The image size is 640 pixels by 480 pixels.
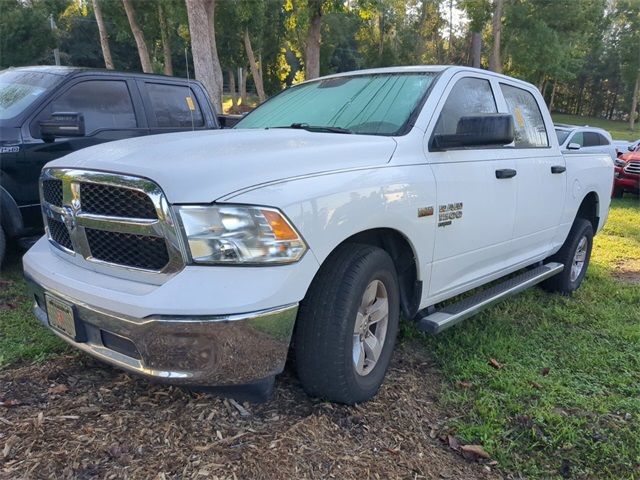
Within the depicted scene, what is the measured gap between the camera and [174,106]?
222 inches

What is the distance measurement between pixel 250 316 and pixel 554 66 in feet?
87.5

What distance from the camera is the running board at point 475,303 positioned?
10.2 feet

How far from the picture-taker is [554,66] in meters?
24.9

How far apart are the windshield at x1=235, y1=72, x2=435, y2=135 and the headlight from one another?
4.03 ft

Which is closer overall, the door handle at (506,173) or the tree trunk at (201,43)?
the door handle at (506,173)

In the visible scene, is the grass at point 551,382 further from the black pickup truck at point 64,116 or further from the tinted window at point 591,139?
the tinted window at point 591,139

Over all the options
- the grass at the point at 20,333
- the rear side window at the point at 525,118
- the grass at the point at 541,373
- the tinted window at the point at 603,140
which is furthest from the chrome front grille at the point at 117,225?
the tinted window at the point at 603,140

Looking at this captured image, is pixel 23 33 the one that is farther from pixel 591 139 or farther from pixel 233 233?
pixel 233 233

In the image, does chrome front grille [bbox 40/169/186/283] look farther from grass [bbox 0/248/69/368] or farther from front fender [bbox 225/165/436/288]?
grass [bbox 0/248/69/368]

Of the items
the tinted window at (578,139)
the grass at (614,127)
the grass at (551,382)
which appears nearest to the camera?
the grass at (551,382)

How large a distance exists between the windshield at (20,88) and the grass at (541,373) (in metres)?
1.44

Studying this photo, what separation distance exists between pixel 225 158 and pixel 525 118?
292 cm

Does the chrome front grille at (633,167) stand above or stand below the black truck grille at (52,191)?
below

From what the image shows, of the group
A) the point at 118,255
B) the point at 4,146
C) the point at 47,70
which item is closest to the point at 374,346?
the point at 118,255
